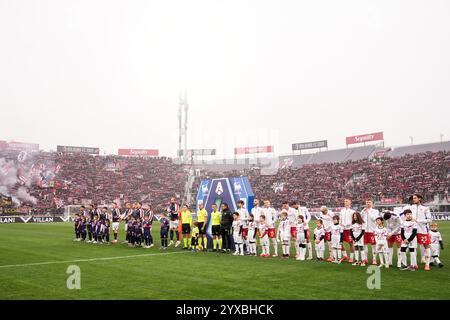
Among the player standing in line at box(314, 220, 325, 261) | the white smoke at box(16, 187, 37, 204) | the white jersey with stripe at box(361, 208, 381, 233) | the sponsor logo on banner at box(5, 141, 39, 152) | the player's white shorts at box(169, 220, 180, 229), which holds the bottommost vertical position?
the player standing in line at box(314, 220, 325, 261)

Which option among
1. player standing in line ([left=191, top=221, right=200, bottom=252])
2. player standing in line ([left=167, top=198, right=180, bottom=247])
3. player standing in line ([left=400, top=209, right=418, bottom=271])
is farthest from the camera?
player standing in line ([left=167, top=198, right=180, bottom=247])

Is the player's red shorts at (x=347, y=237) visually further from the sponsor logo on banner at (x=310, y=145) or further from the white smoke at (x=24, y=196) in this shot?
the sponsor logo on banner at (x=310, y=145)

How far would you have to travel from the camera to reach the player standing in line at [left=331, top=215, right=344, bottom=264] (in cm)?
1445

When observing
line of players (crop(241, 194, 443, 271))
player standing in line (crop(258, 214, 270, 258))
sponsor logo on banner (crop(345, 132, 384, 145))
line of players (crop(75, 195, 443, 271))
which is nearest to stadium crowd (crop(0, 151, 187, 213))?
sponsor logo on banner (crop(345, 132, 384, 145))

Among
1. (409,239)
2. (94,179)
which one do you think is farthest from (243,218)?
(94,179)

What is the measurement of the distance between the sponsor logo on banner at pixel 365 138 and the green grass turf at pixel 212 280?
53.3 m

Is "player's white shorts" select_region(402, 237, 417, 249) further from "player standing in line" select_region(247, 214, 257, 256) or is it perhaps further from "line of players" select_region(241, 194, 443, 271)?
"player standing in line" select_region(247, 214, 257, 256)

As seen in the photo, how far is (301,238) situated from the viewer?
15180mm

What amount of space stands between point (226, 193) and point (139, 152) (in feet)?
218

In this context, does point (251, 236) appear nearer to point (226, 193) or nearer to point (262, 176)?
point (226, 193)

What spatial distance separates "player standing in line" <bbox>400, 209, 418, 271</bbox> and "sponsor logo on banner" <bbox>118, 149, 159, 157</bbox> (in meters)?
73.4

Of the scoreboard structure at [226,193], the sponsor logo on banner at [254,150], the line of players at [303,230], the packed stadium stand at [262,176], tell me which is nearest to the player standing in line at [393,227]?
the line of players at [303,230]

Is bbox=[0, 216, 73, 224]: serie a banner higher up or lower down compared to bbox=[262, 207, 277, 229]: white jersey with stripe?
lower down
